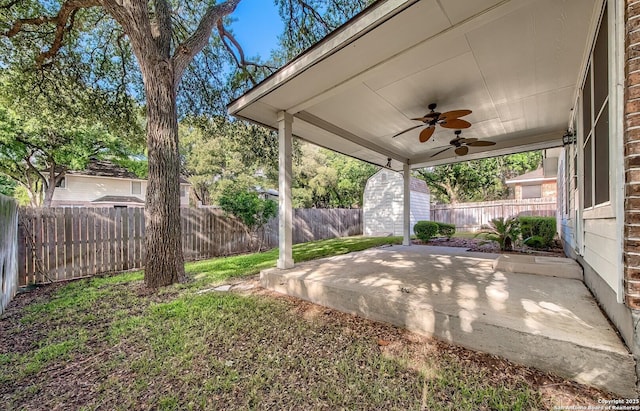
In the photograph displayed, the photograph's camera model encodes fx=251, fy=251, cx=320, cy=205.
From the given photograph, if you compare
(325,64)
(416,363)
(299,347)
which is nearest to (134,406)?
(299,347)

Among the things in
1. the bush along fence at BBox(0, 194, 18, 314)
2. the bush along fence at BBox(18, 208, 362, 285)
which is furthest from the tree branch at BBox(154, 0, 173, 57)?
the bush along fence at BBox(18, 208, 362, 285)

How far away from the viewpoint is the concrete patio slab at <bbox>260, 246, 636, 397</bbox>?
1576mm

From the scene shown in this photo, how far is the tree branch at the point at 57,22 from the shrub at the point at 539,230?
9.74 m

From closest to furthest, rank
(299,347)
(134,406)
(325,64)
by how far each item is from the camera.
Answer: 1. (134,406)
2. (299,347)
3. (325,64)

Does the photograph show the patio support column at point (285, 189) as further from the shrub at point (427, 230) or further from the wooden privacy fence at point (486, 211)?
the wooden privacy fence at point (486, 211)

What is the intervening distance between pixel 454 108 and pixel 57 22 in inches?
295

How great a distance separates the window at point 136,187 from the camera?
17281 millimetres

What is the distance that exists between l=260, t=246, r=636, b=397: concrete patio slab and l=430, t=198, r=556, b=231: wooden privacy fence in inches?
409

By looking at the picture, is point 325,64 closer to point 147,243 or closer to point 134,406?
point 134,406

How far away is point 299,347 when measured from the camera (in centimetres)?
216

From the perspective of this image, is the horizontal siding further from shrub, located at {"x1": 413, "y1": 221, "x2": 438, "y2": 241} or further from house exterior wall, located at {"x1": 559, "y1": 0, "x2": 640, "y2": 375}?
house exterior wall, located at {"x1": 559, "y1": 0, "x2": 640, "y2": 375}

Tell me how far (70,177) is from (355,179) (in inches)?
703

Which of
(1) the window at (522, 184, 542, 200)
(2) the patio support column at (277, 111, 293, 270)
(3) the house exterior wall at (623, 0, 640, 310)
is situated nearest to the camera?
(3) the house exterior wall at (623, 0, 640, 310)

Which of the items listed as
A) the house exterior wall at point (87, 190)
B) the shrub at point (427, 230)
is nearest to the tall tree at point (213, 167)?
the house exterior wall at point (87, 190)
